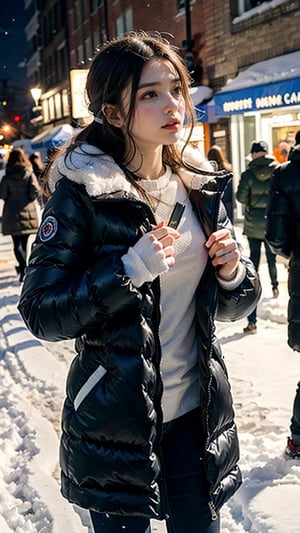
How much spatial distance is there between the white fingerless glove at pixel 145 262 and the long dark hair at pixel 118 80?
14.3 inches

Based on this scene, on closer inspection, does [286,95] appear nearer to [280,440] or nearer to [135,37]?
[280,440]

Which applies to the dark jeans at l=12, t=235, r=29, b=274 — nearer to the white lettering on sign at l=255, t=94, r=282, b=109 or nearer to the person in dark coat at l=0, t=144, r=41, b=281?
the person in dark coat at l=0, t=144, r=41, b=281

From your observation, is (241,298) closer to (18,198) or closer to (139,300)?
(139,300)

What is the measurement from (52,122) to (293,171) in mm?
45580

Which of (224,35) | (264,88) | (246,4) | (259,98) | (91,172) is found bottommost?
(91,172)

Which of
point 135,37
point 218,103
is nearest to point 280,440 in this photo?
point 135,37

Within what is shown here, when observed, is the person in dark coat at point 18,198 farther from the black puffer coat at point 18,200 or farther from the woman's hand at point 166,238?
the woman's hand at point 166,238

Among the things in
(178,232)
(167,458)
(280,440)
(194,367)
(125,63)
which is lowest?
(280,440)

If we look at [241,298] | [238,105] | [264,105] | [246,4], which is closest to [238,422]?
[241,298]

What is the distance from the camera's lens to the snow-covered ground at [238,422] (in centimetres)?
349

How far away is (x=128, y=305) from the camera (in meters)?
1.97

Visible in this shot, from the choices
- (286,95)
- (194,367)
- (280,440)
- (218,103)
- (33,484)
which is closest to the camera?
(194,367)

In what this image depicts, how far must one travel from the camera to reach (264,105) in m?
13.2

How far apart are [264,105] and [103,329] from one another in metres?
11.8
